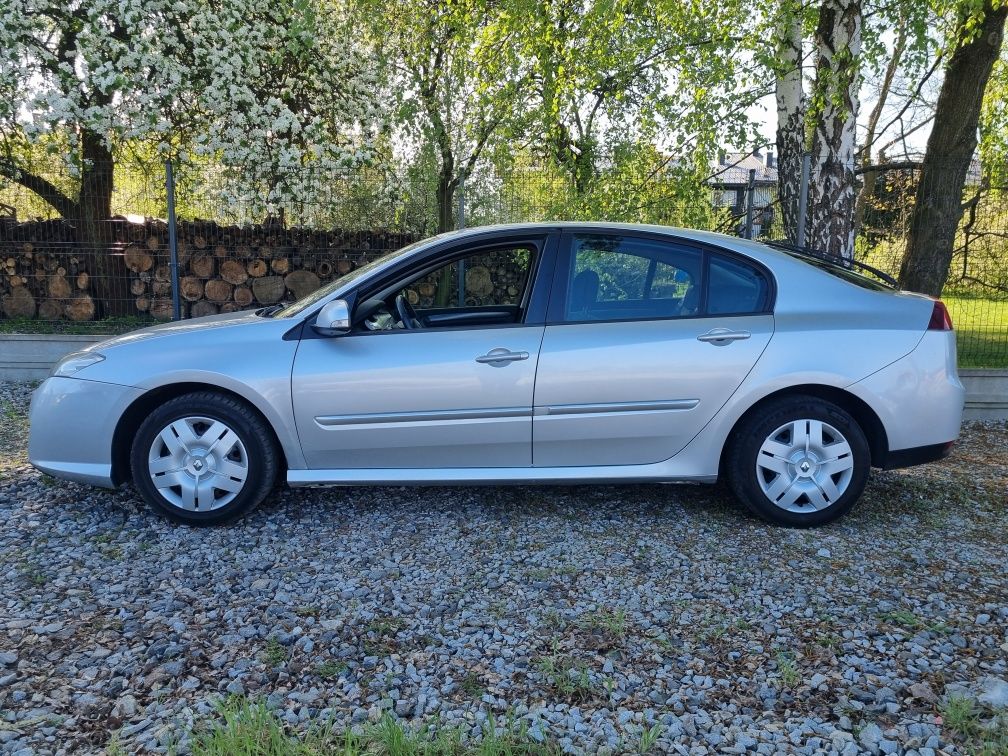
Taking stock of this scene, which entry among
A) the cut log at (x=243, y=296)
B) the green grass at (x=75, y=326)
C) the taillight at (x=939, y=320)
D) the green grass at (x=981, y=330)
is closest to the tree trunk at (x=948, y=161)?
the green grass at (x=981, y=330)

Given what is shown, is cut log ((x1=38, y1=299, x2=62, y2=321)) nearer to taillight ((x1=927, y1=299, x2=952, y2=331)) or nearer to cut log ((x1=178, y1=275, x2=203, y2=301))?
cut log ((x1=178, y1=275, x2=203, y2=301))

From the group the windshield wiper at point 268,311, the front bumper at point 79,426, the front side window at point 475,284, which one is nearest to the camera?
the front bumper at point 79,426

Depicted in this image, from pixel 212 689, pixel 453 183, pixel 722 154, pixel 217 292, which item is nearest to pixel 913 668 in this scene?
pixel 212 689

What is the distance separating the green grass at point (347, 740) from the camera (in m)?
2.38

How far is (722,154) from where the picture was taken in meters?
8.74

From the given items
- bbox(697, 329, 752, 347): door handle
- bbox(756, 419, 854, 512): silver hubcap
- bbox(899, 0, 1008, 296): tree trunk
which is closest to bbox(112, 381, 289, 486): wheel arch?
Result: bbox(697, 329, 752, 347): door handle

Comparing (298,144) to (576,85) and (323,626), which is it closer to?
(576,85)

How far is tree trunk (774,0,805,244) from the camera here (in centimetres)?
823

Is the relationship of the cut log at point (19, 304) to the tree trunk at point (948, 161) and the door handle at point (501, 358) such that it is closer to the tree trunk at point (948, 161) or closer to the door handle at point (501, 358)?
the door handle at point (501, 358)

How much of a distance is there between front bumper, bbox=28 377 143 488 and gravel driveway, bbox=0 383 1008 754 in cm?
31

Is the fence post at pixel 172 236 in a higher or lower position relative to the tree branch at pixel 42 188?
lower

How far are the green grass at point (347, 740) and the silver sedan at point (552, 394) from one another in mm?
1771

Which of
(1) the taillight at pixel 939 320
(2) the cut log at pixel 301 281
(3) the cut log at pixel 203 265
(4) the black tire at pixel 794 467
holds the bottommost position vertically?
(4) the black tire at pixel 794 467

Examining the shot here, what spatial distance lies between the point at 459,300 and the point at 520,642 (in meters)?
4.58
